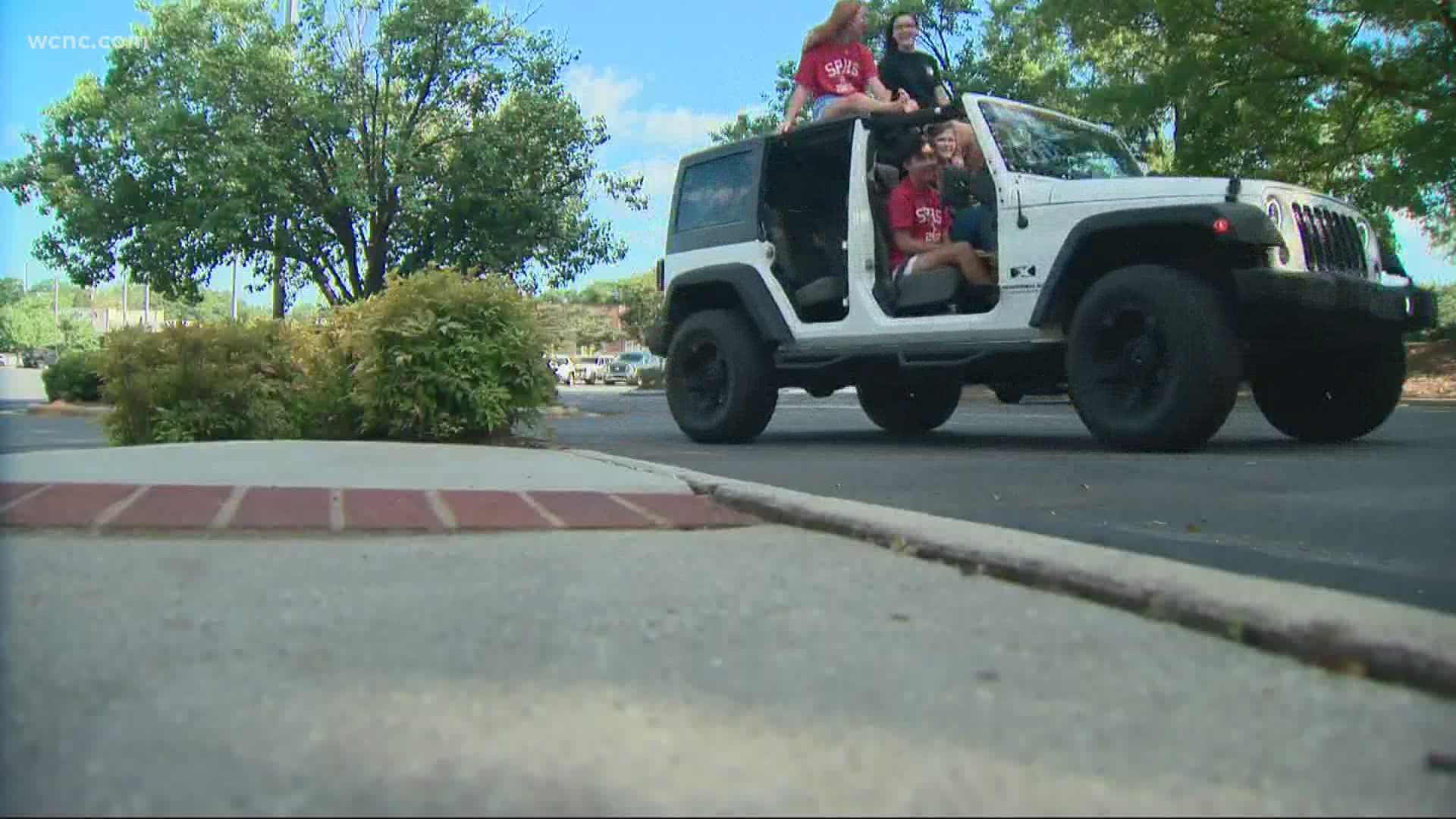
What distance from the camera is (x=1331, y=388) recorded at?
709cm

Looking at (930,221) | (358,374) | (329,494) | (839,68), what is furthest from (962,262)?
(329,494)

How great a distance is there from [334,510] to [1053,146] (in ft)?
17.0

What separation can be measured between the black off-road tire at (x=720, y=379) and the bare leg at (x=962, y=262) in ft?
4.90

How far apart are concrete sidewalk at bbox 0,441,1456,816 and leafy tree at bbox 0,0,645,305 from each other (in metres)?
17.2

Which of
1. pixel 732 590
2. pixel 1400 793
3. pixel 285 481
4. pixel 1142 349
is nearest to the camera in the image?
pixel 1400 793

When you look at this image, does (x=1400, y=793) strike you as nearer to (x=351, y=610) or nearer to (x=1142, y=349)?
(x=351, y=610)

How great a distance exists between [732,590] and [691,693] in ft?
2.36

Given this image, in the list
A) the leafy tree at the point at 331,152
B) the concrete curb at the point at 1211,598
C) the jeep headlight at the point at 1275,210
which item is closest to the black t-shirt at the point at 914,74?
the jeep headlight at the point at 1275,210

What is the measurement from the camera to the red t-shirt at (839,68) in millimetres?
7828

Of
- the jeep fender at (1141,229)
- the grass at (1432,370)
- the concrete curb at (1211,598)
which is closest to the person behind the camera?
the concrete curb at (1211,598)

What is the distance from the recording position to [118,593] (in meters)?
2.42

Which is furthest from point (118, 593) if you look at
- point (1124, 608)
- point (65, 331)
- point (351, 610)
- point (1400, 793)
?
point (65, 331)

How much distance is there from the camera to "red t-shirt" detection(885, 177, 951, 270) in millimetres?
7230

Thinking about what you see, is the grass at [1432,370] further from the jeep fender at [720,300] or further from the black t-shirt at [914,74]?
the jeep fender at [720,300]
